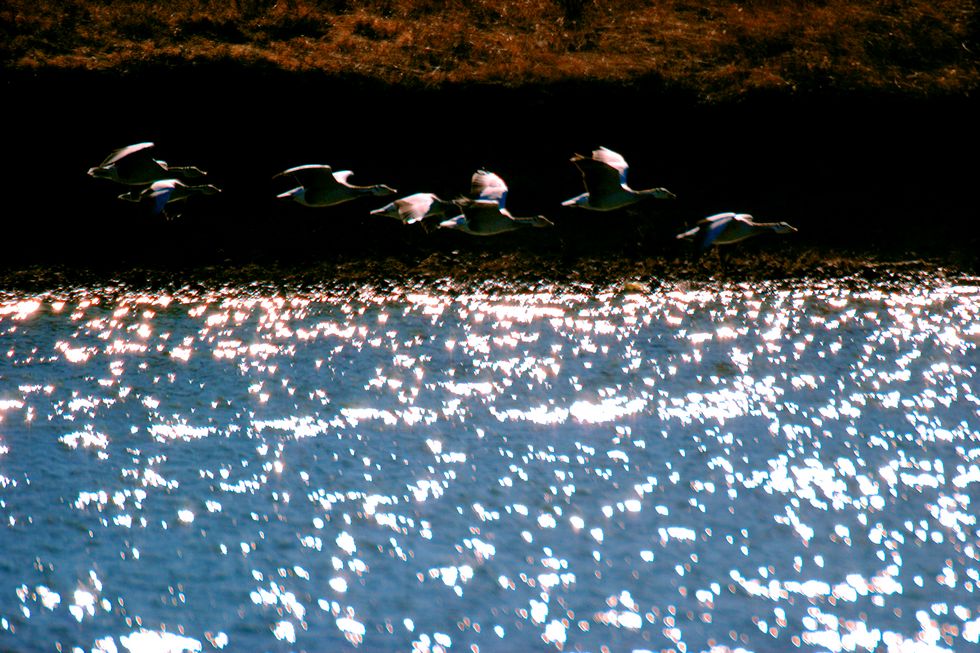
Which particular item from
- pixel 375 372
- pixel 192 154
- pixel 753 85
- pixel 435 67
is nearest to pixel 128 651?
pixel 375 372

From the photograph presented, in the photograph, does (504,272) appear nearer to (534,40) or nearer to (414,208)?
(414,208)

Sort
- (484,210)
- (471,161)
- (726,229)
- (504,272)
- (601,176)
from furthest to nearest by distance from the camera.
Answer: (471,161) → (504,272) → (726,229) → (601,176) → (484,210)

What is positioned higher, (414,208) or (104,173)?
(104,173)

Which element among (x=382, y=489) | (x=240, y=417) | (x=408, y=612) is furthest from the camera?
(x=240, y=417)

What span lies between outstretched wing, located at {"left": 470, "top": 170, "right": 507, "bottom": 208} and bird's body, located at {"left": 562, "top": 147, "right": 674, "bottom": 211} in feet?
3.83

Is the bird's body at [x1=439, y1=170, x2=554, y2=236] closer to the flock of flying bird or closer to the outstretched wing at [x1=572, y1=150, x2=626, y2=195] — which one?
the flock of flying bird

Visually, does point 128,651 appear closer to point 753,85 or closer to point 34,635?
point 34,635

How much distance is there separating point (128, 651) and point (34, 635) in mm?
1071

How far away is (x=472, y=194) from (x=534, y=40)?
12.0 meters

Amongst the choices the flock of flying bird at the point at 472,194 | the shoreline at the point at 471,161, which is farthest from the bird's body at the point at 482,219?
the shoreline at the point at 471,161

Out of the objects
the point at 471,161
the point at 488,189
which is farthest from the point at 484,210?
the point at 471,161

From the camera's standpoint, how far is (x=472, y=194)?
20.6 meters

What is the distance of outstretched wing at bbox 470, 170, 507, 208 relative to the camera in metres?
20.1

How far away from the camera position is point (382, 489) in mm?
15188
